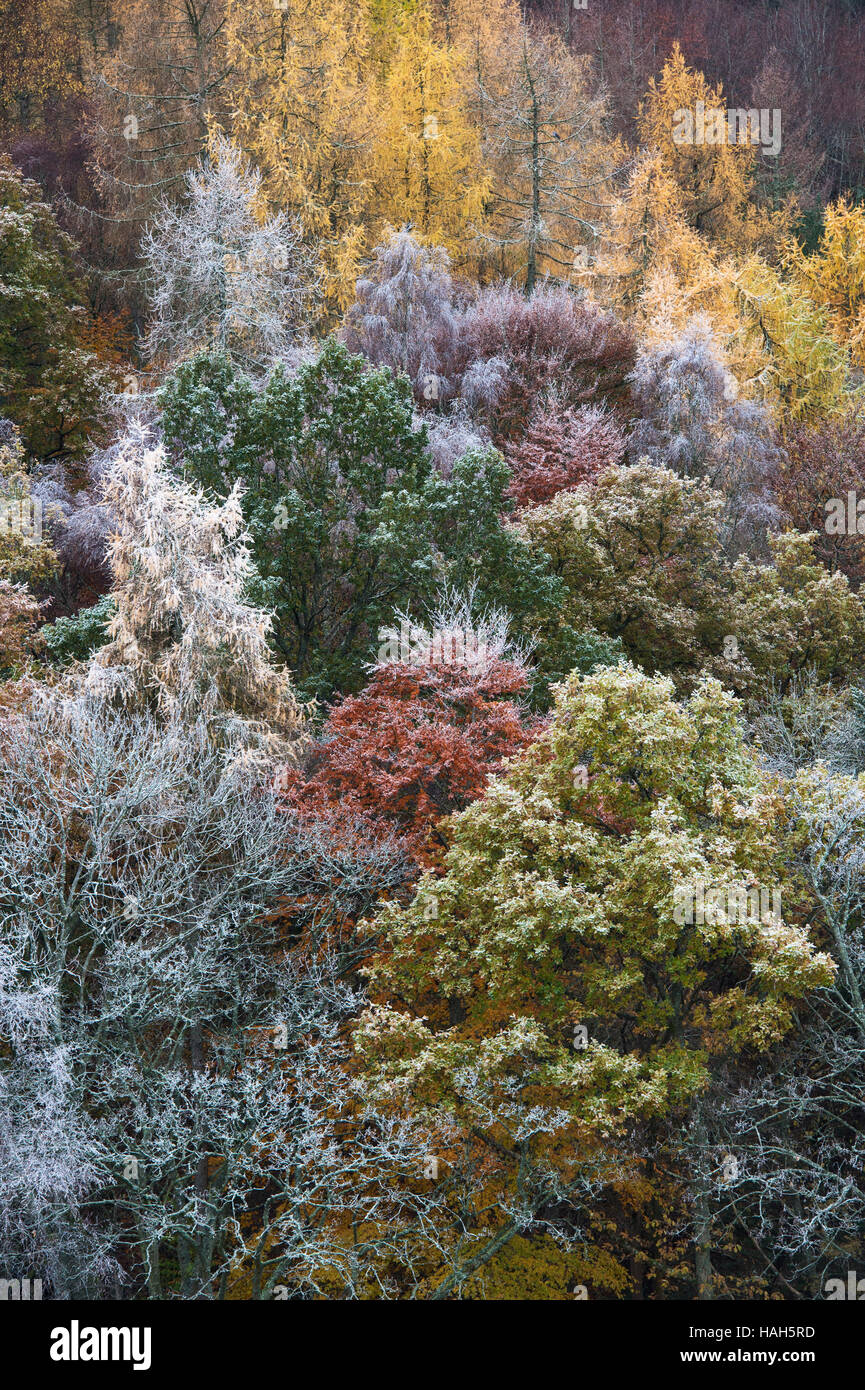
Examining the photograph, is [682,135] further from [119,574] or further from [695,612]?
[119,574]

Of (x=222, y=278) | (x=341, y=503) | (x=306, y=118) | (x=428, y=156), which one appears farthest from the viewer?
(x=428, y=156)

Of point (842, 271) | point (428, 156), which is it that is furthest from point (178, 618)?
point (842, 271)

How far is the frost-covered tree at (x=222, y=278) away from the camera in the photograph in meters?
34.1

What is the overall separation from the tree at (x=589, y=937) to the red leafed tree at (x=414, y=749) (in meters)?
1.67

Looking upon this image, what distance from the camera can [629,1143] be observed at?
798 inches

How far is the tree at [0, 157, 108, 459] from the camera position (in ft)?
117

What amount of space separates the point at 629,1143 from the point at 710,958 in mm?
3519

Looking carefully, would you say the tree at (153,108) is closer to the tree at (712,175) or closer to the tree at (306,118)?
the tree at (306,118)

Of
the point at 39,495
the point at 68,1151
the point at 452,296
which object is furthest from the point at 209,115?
the point at 68,1151

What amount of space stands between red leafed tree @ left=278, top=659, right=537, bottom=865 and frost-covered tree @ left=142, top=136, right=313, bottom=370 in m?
13.5

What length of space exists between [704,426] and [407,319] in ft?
25.0

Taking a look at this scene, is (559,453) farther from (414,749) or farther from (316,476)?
(414,749)

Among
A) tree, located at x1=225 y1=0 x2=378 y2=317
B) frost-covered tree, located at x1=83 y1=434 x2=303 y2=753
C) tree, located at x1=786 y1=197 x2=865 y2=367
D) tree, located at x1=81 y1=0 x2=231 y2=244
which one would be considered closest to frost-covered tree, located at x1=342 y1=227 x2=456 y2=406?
tree, located at x1=225 y1=0 x2=378 y2=317

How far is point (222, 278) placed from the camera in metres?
34.0
